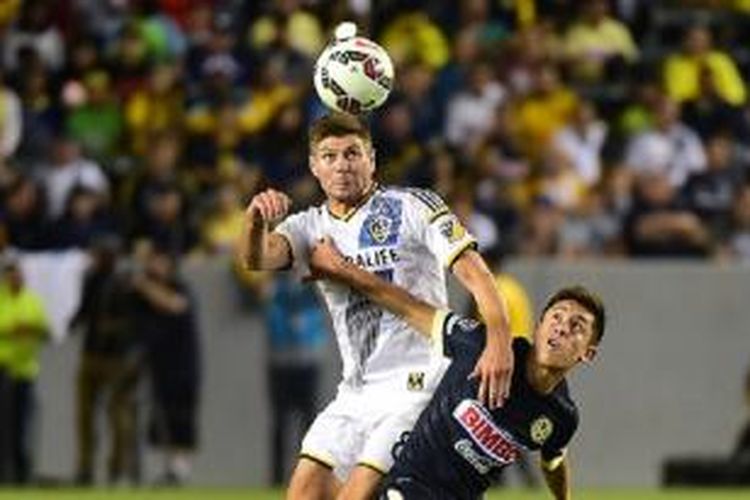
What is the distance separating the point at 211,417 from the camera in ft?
74.0

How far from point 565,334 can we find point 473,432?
54 cm

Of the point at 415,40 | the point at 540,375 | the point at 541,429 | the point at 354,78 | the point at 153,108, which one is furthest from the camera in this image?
the point at 415,40

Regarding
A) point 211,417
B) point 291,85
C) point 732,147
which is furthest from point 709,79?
point 211,417

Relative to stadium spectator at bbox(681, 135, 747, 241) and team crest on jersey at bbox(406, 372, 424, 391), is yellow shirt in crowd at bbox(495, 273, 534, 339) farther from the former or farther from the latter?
team crest on jersey at bbox(406, 372, 424, 391)

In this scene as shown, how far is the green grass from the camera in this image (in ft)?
62.0

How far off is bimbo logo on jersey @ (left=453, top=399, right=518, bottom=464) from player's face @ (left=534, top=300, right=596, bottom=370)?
0.32 meters

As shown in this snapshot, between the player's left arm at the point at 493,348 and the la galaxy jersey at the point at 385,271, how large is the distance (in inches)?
19.9

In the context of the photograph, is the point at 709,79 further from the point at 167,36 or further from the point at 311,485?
the point at 311,485

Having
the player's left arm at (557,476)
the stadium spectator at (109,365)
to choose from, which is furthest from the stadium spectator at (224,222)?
the player's left arm at (557,476)

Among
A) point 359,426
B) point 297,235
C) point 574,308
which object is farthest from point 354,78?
point 574,308

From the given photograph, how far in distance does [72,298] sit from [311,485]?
11.4m

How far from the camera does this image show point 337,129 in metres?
10.5

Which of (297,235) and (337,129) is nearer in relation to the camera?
(337,129)

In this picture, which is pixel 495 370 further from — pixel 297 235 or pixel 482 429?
pixel 297 235
